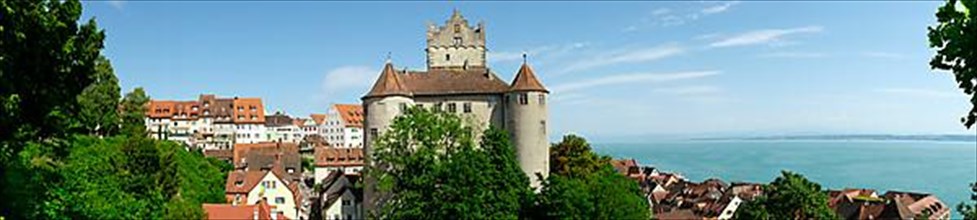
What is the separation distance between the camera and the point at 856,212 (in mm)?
50656

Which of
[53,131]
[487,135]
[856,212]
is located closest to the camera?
[53,131]

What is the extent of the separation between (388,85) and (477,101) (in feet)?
14.2

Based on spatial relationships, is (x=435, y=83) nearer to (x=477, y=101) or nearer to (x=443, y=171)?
(x=477, y=101)

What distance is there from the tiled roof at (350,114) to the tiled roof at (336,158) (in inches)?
1052

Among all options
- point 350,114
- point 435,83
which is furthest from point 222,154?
point 435,83

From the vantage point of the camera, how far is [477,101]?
36.9 m

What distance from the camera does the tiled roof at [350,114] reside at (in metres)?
90.0

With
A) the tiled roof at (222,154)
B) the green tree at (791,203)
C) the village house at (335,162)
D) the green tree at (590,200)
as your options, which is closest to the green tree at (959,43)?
the green tree at (590,200)

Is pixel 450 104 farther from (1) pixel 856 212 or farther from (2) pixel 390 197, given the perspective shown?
(1) pixel 856 212

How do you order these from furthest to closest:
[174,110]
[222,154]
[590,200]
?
[174,110] < [222,154] < [590,200]

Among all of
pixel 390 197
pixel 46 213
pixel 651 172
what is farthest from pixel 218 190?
pixel 651 172

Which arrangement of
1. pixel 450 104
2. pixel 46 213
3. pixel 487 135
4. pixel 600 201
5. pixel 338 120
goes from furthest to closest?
1. pixel 338 120
2. pixel 450 104
3. pixel 487 135
4. pixel 600 201
5. pixel 46 213

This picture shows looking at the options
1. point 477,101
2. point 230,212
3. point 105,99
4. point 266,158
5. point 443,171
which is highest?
point 105,99

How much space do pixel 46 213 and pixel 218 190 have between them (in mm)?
20359
